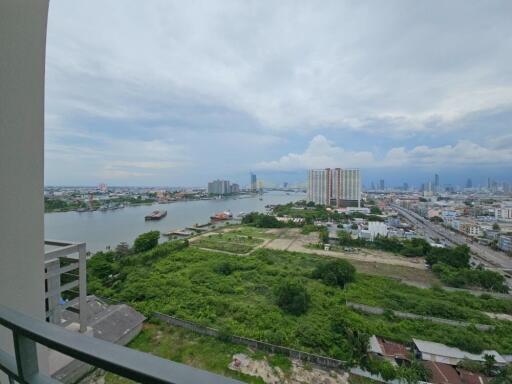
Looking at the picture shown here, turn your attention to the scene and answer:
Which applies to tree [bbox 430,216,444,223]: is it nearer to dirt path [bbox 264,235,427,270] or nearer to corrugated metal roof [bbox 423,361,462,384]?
dirt path [bbox 264,235,427,270]

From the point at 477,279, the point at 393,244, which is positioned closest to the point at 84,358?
the point at 477,279

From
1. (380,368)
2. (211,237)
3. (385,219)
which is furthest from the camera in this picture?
(385,219)

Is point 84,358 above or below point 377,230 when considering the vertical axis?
above

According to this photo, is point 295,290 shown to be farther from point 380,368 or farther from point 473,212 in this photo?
point 473,212

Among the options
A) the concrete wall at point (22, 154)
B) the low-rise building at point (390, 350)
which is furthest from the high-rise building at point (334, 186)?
the concrete wall at point (22, 154)

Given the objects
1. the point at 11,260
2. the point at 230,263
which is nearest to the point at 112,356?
the point at 11,260

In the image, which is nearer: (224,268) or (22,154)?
(22,154)

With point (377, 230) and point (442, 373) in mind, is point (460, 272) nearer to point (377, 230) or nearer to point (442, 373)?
point (442, 373)
